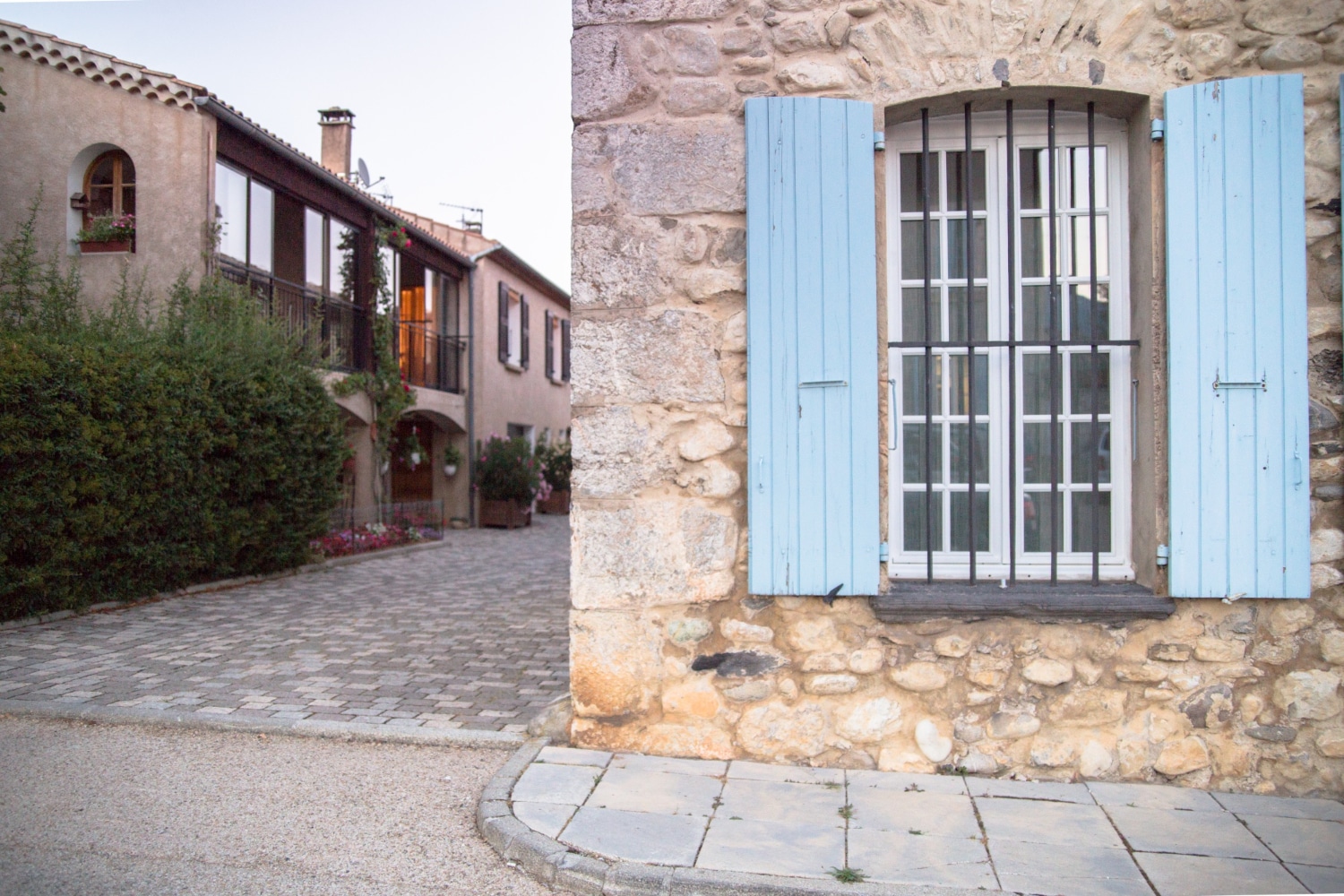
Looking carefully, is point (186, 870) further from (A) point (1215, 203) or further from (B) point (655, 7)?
(A) point (1215, 203)

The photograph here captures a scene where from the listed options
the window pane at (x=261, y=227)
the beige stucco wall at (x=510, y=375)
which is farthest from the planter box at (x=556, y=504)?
the window pane at (x=261, y=227)

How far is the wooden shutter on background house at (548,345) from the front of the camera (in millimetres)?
23109

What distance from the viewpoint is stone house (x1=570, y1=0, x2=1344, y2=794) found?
3.52 meters

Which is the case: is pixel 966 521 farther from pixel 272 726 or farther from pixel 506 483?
pixel 506 483

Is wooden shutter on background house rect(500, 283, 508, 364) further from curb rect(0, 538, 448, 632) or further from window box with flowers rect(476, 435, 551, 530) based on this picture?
curb rect(0, 538, 448, 632)

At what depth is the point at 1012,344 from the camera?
3.68 m

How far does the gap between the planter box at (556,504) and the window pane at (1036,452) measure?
17.5 metres

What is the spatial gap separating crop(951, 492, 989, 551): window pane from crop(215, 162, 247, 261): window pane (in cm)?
1019

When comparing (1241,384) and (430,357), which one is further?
(430,357)

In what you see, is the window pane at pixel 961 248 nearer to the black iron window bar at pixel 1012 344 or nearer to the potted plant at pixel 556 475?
the black iron window bar at pixel 1012 344

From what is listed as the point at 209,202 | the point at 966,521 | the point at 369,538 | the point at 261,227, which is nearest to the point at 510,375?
the point at 369,538

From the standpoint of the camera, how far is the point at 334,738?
13.7 ft

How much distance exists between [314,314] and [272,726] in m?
9.60

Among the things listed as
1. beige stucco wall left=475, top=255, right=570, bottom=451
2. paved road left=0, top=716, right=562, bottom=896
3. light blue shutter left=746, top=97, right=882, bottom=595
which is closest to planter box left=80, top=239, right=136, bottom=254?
paved road left=0, top=716, right=562, bottom=896
